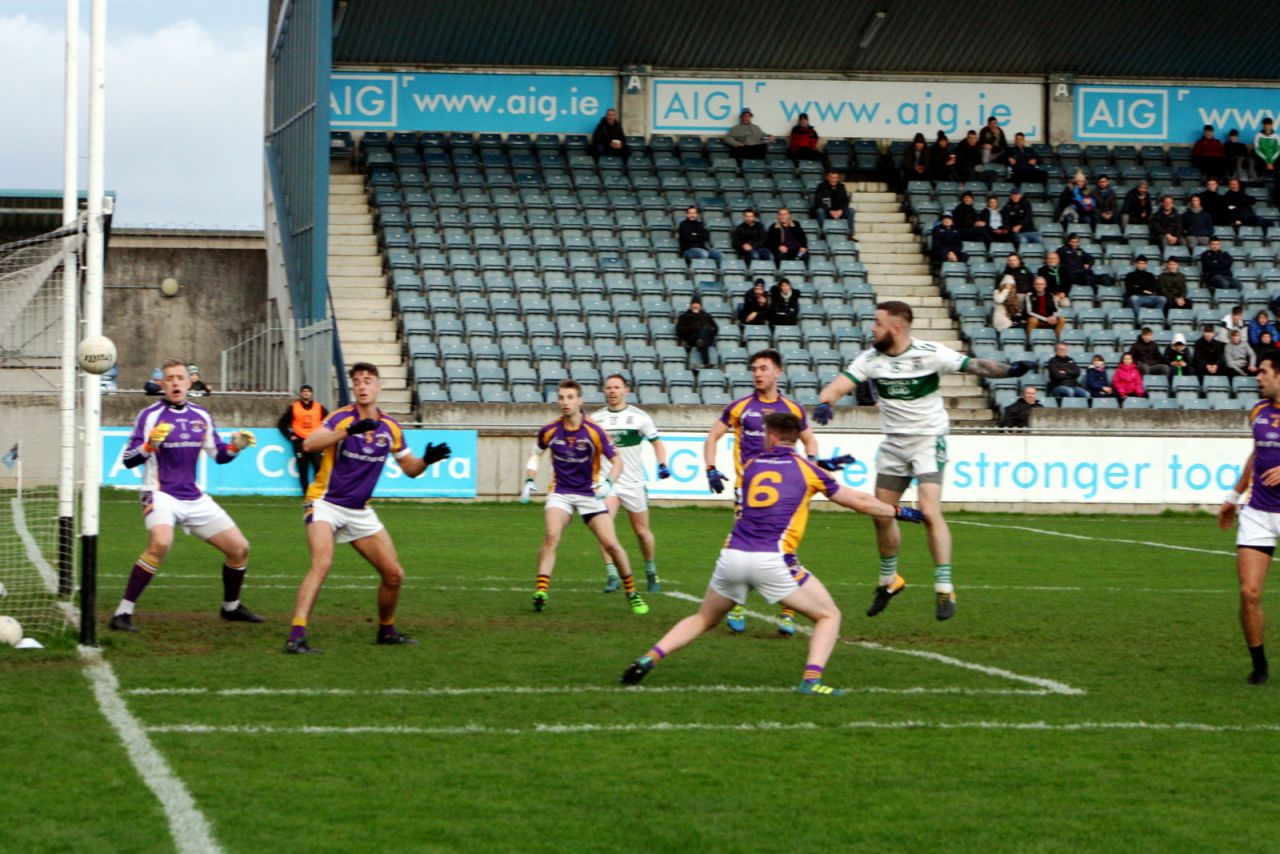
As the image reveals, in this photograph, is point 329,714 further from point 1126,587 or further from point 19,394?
point 1126,587

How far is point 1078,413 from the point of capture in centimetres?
2986

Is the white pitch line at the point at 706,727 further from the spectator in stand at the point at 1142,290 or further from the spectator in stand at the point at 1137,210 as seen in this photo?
the spectator in stand at the point at 1137,210

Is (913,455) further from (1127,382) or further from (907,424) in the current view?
(1127,382)

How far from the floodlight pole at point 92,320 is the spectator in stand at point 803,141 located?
28.7 meters

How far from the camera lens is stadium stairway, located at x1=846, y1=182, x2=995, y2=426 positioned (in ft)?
106

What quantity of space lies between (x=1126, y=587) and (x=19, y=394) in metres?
11.3

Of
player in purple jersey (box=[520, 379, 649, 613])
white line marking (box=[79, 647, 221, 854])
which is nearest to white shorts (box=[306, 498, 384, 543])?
white line marking (box=[79, 647, 221, 854])

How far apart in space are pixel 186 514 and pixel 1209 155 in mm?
32990

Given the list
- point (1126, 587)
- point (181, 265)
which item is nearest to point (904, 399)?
point (1126, 587)

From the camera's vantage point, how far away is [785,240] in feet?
114

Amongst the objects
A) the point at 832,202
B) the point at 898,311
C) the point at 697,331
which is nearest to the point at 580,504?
the point at 898,311

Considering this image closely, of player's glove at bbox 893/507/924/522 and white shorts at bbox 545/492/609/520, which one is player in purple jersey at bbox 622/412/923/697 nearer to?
player's glove at bbox 893/507/924/522

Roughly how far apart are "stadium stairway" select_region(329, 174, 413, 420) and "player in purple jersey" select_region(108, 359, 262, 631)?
16479 mm

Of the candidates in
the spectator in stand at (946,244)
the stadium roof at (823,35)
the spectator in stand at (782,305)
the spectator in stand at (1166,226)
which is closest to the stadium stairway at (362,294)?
the stadium roof at (823,35)
